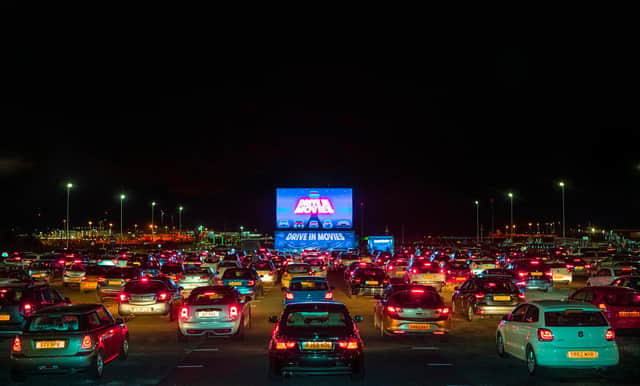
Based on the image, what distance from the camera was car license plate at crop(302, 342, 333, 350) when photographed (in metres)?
10.8

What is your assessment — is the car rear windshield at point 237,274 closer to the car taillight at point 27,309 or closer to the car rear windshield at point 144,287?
the car rear windshield at point 144,287

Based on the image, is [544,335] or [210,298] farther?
[210,298]

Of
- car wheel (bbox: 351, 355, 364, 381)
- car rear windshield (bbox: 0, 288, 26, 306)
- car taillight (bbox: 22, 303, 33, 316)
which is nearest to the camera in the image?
car wheel (bbox: 351, 355, 364, 381)

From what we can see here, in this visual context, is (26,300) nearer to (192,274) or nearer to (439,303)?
(439,303)

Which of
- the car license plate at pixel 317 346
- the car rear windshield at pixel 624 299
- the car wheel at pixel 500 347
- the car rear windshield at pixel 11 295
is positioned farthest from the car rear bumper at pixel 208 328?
the car rear windshield at pixel 624 299

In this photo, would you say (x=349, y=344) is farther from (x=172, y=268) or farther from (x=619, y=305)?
(x=172, y=268)

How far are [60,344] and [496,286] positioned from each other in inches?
529

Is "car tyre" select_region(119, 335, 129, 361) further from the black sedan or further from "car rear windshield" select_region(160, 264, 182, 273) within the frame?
"car rear windshield" select_region(160, 264, 182, 273)

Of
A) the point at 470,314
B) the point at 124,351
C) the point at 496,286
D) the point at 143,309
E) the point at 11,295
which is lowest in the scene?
the point at 470,314

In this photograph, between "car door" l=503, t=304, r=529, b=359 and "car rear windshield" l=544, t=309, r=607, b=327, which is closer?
"car rear windshield" l=544, t=309, r=607, b=327

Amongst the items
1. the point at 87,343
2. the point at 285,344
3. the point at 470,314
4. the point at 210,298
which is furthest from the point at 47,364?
the point at 470,314

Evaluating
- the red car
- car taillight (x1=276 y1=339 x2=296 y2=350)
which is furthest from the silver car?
the red car

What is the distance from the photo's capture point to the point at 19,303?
1670 centimetres

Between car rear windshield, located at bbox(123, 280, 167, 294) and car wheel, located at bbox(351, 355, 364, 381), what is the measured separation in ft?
38.0
